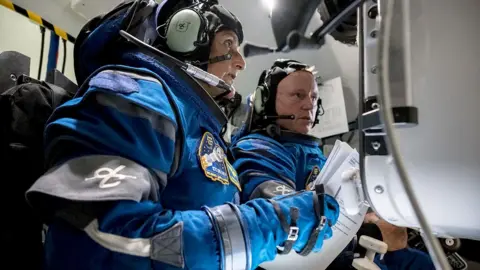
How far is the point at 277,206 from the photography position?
0.84 metres

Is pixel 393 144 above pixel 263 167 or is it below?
above

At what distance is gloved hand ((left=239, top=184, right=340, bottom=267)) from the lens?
0.77 m

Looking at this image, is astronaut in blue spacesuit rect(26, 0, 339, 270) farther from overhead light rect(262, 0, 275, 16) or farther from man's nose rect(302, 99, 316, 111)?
overhead light rect(262, 0, 275, 16)

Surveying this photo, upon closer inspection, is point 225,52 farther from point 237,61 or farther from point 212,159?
point 212,159

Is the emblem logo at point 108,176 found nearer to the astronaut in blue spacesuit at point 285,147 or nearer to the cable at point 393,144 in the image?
the cable at point 393,144

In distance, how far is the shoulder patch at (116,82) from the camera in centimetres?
72

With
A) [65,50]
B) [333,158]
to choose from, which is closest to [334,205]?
[333,158]

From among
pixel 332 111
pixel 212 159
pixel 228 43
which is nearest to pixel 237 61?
pixel 228 43

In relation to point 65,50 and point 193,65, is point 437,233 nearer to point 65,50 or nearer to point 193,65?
point 193,65

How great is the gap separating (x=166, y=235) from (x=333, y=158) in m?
0.49

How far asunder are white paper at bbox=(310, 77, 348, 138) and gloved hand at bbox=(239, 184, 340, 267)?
1315mm

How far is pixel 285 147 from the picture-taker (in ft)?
5.57

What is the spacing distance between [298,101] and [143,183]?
127 centimetres

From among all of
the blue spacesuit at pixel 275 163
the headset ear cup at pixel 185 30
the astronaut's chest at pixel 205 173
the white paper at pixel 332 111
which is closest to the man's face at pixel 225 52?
the headset ear cup at pixel 185 30
